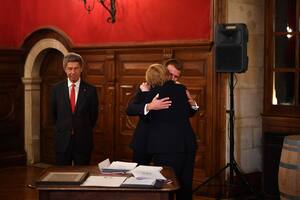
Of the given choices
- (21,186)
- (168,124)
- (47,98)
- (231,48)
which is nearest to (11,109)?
(47,98)

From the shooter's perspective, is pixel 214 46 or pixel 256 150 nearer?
pixel 214 46

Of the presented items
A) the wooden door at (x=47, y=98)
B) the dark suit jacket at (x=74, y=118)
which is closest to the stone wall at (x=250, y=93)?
the dark suit jacket at (x=74, y=118)

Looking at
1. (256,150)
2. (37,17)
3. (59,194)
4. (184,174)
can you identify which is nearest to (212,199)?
(256,150)

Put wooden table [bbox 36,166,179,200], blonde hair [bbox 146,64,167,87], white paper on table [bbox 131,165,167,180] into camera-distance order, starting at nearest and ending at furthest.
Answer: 1. wooden table [bbox 36,166,179,200]
2. white paper on table [bbox 131,165,167,180]
3. blonde hair [bbox 146,64,167,87]

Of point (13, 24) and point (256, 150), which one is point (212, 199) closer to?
point (256, 150)

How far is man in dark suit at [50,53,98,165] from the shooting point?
4.86 m

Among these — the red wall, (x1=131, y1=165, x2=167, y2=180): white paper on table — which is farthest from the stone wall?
(x1=131, y1=165, x2=167, y2=180): white paper on table

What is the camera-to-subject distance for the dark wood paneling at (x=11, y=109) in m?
7.96

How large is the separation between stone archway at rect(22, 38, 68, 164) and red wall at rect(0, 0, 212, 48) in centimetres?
34

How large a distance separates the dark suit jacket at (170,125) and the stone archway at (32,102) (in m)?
4.10

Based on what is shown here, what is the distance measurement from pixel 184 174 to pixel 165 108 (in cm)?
57

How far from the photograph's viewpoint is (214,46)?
583 centimetres

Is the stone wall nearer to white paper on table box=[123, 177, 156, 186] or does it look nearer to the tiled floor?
the tiled floor

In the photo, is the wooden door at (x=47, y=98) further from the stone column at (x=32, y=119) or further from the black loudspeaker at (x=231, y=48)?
the black loudspeaker at (x=231, y=48)
